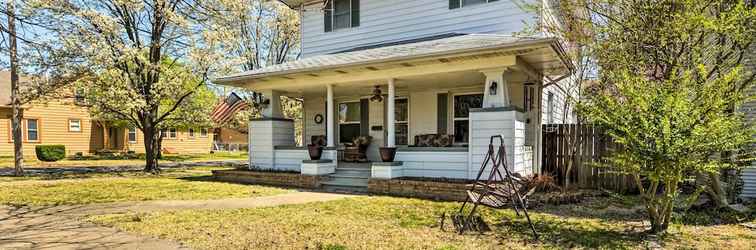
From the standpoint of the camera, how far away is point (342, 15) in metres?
12.5

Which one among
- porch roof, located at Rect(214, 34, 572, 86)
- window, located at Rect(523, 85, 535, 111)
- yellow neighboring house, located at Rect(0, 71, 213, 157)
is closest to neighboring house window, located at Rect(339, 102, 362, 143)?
porch roof, located at Rect(214, 34, 572, 86)

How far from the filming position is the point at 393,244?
14.1 feet

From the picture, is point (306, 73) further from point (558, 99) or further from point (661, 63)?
point (558, 99)

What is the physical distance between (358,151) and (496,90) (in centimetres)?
504

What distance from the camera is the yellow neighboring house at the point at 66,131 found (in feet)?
68.3

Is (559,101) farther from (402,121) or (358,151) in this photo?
(358,151)

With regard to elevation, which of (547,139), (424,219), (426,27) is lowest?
(424,219)

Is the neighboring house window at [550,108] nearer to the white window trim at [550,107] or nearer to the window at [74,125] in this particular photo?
the white window trim at [550,107]

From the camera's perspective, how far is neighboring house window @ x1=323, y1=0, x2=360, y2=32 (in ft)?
40.1

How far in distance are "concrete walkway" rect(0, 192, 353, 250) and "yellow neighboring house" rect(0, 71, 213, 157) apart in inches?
577

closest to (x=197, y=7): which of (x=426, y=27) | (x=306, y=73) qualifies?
(x=306, y=73)

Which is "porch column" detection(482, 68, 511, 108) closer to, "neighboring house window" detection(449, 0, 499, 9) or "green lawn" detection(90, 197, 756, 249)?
"green lawn" detection(90, 197, 756, 249)

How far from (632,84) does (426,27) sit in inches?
271

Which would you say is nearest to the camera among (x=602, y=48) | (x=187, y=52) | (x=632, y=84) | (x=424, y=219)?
(x=632, y=84)
